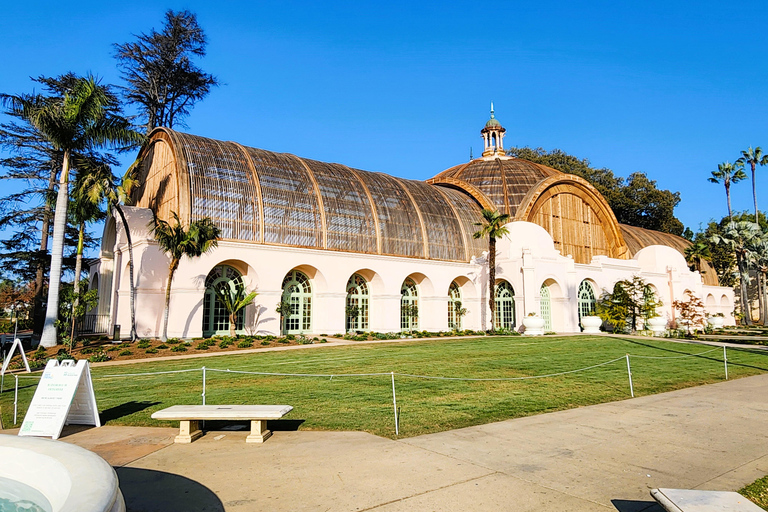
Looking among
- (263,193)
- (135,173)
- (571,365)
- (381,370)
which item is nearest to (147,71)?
(135,173)

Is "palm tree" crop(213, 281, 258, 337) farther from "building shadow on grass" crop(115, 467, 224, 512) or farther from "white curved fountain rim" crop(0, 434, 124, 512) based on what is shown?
"white curved fountain rim" crop(0, 434, 124, 512)

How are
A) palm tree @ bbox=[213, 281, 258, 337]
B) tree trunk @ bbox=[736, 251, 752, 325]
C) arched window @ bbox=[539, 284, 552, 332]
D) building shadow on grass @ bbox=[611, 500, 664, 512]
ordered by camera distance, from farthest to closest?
tree trunk @ bbox=[736, 251, 752, 325] < arched window @ bbox=[539, 284, 552, 332] < palm tree @ bbox=[213, 281, 258, 337] < building shadow on grass @ bbox=[611, 500, 664, 512]

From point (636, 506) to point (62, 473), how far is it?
4704 mm

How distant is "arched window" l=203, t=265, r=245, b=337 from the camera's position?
2416 centimetres

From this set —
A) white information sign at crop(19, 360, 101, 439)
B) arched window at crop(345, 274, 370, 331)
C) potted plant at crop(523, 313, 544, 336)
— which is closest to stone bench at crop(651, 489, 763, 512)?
white information sign at crop(19, 360, 101, 439)

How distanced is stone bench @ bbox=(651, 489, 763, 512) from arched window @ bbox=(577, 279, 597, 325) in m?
30.5

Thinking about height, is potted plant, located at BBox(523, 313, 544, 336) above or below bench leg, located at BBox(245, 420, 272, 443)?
above

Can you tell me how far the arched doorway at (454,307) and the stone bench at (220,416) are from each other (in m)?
25.3

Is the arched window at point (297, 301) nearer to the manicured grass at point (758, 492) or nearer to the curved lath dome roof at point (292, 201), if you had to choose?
the curved lath dome roof at point (292, 201)

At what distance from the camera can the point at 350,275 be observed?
27469 millimetres

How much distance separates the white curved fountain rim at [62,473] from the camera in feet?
9.89

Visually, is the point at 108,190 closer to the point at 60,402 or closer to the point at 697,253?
the point at 60,402

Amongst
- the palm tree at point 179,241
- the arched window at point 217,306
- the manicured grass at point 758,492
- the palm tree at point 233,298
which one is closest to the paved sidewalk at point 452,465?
the manicured grass at point 758,492

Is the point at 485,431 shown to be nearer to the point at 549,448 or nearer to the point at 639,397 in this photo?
the point at 549,448
